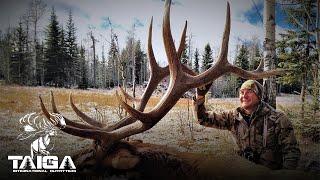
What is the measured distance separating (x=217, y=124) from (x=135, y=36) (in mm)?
2507

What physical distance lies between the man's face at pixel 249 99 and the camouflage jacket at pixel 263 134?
51 mm

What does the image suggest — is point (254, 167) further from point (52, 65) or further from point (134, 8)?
point (52, 65)

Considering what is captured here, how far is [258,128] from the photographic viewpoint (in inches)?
101

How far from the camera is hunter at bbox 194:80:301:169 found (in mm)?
2357

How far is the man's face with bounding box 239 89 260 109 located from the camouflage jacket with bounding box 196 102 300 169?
0.17 ft

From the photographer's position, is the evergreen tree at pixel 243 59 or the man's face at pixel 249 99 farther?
the evergreen tree at pixel 243 59

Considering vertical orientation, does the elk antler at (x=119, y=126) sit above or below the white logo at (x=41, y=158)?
above

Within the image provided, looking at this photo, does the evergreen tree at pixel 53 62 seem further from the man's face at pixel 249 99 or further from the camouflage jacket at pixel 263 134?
the man's face at pixel 249 99

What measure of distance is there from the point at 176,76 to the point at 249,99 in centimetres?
65

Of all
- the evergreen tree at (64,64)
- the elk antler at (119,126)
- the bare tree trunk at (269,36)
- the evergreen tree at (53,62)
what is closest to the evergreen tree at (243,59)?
the bare tree trunk at (269,36)

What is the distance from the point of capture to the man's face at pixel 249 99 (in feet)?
8.23

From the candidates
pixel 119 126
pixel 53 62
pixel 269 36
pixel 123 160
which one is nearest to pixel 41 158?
pixel 119 126

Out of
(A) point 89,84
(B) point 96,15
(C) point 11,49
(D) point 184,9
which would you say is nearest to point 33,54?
(C) point 11,49

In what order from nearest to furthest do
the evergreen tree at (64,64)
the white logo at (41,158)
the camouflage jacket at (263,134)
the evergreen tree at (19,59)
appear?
the camouflage jacket at (263,134)
the white logo at (41,158)
the evergreen tree at (19,59)
the evergreen tree at (64,64)
